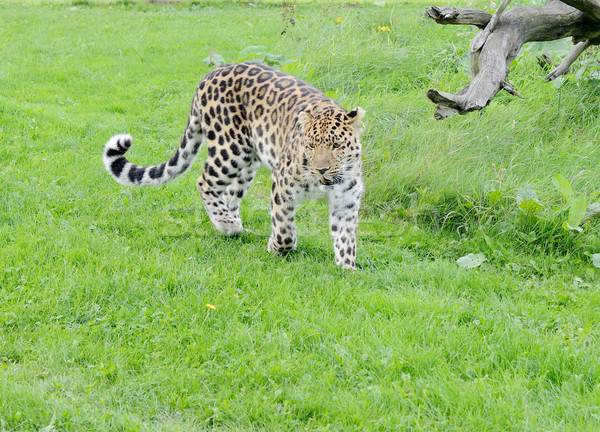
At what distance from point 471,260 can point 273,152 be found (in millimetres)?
2353

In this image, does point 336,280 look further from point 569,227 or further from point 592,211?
point 592,211

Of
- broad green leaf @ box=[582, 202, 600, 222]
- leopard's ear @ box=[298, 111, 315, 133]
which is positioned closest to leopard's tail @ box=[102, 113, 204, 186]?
leopard's ear @ box=[298, 111, 315, 133]

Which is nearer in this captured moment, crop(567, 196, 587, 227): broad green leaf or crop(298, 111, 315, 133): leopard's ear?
crop(298, 111, 315, 133): leopard's ear

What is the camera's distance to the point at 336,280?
609 centimetres

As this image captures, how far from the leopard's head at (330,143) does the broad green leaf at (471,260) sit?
1.47 metres

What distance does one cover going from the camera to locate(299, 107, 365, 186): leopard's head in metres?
6.06

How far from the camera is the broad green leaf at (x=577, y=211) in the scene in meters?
6.45

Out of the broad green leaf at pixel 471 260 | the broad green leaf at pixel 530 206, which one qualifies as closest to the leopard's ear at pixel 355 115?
the broad green leaf at pixel 471 260

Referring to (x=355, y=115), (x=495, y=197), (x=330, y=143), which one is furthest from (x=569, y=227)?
(x=330, y=143)

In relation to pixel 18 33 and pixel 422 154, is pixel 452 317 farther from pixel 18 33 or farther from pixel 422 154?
pixel 18 33

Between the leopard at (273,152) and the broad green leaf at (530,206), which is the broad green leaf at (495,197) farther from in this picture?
the leopard at (273,152)

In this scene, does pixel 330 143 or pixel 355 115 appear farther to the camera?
pixel 355 115

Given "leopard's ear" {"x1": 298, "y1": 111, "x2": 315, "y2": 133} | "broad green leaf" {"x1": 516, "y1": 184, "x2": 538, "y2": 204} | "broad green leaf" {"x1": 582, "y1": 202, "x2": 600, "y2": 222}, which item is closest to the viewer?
"leopard's ear" {"x1": 298, "y1": 111, "x2": 315, "y2": 133}

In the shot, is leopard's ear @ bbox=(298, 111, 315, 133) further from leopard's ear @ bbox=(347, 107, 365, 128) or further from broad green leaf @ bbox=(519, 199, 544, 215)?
broad green leaf @ bbox=(519, 199, 544, 215)
